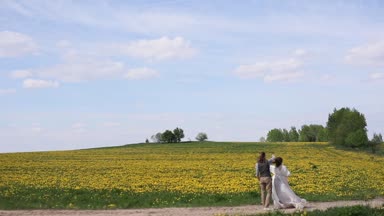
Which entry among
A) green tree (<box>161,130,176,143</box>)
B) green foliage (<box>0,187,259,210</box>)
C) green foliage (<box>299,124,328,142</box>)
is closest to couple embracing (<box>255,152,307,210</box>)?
green foliage (<box>0,187,259,210</box>)

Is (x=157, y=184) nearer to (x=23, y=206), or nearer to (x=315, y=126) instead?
(x=23, y=206)

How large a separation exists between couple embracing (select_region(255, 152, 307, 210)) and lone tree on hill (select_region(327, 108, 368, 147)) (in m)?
79.0

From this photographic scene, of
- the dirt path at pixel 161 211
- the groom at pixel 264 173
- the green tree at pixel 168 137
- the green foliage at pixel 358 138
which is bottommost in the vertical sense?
the dirt path at pixel 161 211

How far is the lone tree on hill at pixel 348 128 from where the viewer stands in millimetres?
95688

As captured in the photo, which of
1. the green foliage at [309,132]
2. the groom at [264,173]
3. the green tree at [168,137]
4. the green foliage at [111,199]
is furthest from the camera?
the green foliage at [309,132]

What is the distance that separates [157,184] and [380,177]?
1550 centimetres

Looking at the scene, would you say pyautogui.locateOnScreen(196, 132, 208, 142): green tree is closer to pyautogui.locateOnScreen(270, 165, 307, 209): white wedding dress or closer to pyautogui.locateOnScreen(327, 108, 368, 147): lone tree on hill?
pyautogui.locateOnScreen(327, 108, 368, 147): lone tree on hill

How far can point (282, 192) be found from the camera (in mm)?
20188

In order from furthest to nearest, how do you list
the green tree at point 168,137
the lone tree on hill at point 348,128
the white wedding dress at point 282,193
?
1. the green tree at point 168,137
2. the lone tree on hill at point 348,128
3. the white wedding dress at point 282,193

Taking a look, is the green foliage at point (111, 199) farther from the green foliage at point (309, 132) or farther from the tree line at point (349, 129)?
the green foliage at point (309, 132)

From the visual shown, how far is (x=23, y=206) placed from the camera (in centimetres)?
2156

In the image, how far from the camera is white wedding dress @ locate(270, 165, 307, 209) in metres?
20.0

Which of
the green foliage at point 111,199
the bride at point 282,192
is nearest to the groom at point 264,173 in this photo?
the bride at point 282,192

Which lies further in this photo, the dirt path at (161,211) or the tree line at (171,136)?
the tree line at (171,136)
